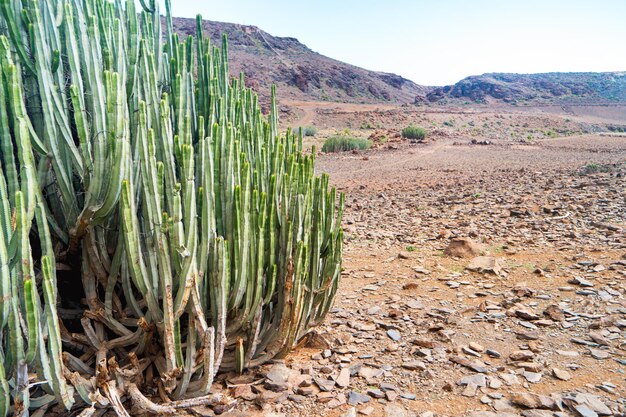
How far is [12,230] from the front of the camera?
7.17 ft

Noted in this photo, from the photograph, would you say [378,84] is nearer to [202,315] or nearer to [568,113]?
[568,113]

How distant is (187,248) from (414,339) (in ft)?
7.49

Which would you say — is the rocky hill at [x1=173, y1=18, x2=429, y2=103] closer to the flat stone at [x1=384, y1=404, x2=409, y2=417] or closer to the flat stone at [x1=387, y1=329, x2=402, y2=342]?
the flat stone at [x1=387, y1=329, x2=402, y2=342]

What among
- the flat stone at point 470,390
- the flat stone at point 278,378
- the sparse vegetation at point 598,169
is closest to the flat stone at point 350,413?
the flat stone at point 278,378

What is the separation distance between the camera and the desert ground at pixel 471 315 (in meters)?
3.11

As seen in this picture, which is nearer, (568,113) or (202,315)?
(202,315)

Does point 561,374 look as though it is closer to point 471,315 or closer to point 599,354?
point 599,354

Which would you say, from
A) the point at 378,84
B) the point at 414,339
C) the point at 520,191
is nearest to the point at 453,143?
the point at 520,191

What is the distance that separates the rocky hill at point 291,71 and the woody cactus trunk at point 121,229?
4970cm

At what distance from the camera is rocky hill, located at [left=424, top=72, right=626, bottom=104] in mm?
71694

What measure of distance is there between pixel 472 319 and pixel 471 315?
11 centimetres

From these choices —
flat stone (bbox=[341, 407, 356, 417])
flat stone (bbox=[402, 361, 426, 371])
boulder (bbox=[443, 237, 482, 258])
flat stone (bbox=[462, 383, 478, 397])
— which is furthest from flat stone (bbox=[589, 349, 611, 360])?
boulder (bbox=[443, 237, 482, 258])

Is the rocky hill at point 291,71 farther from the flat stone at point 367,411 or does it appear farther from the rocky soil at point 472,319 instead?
the flat stone at point 367,411

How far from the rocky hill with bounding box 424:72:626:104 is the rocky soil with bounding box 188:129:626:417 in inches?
2661
